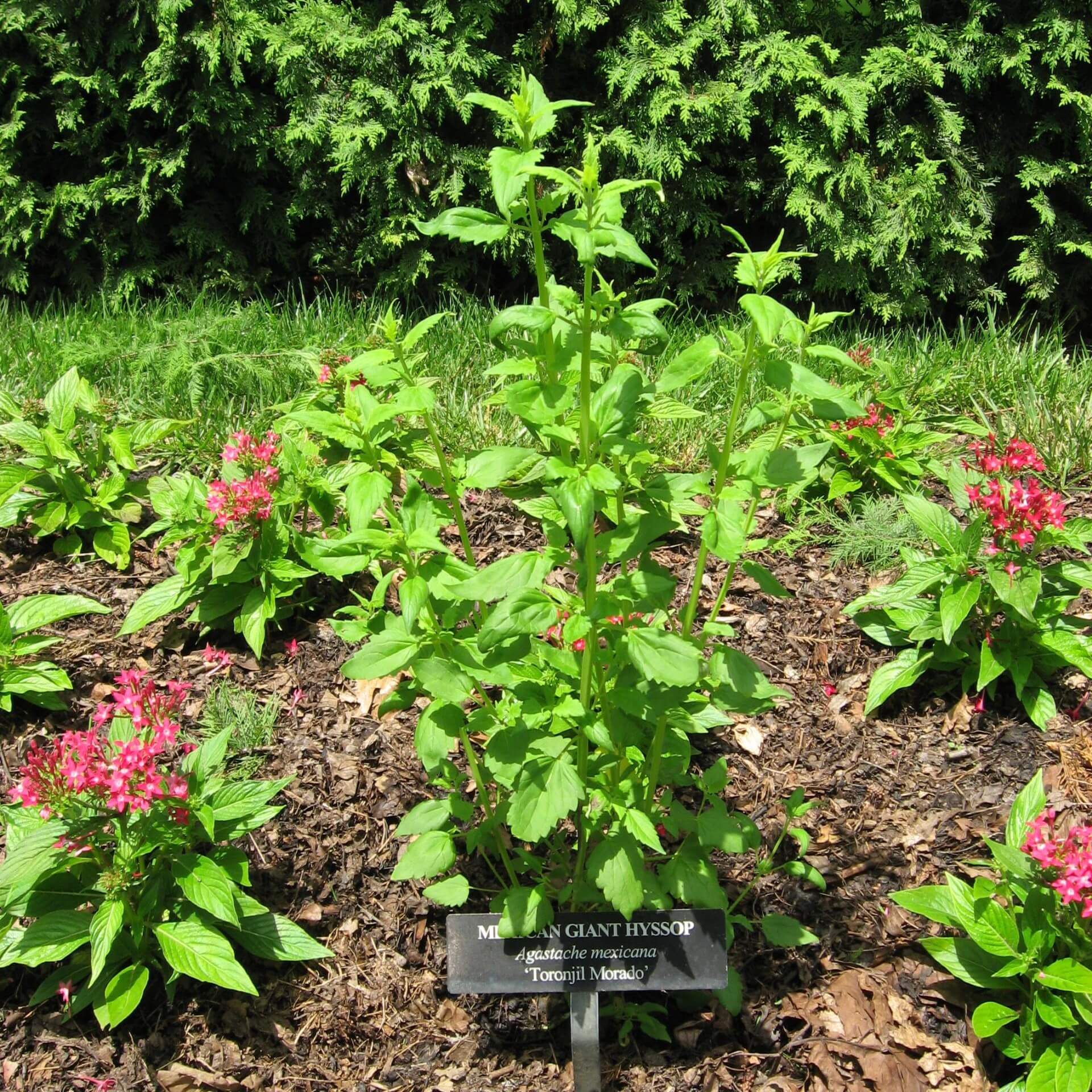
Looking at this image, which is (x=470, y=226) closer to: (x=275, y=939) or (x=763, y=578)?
(x=763, y=578)

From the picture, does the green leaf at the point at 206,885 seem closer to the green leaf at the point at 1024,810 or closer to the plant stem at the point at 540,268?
the plant stem at the point at 540,268

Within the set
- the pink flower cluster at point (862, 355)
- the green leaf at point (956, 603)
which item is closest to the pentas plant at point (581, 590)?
the green leaf at point (956, 603)

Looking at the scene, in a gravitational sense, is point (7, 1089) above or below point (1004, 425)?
below

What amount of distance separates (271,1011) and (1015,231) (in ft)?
17.3

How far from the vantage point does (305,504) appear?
11.1 ft

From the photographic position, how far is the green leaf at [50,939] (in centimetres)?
221

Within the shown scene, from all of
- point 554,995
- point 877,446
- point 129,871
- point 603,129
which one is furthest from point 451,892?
point 603,129

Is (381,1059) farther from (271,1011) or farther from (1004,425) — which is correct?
(1004,425)

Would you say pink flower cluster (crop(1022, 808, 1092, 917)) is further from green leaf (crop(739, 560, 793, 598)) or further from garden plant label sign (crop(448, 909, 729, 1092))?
green leaf (crop(739, 560, 793, 598))

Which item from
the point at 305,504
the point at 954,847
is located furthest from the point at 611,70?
the point at 954,847

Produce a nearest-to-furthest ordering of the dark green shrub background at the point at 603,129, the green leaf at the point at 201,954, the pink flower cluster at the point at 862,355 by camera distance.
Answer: the green leaf at the point at 201,954, the pink flower cluster at the point at 862,355, the dark green shrub background at the point at 603,129

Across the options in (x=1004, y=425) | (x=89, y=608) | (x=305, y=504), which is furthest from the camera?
(x=1004, y=425)

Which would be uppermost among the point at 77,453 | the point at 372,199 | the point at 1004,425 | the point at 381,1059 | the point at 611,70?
the point at 611,70

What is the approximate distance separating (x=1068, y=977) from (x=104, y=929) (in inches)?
77.0
